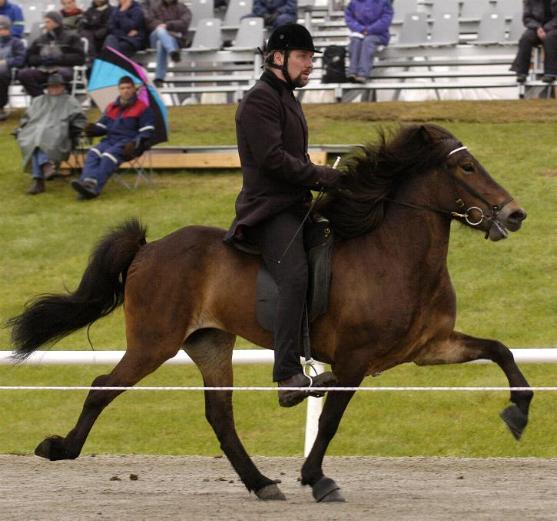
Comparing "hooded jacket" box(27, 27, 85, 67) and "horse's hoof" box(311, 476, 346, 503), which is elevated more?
"horse's hoof" box(311, 476, 346, 503)

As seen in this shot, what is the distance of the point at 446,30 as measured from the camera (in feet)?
64.0

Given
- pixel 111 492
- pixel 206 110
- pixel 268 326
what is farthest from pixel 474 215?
pixel 206 110

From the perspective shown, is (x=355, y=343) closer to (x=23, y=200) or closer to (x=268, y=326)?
(x=268, y=326)

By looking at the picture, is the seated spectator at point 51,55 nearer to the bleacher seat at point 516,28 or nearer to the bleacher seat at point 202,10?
the bleacher seat at point 202,10

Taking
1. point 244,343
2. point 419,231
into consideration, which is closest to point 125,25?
point 244,343

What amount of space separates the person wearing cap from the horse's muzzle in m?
0.90

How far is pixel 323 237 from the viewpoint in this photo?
7109mm

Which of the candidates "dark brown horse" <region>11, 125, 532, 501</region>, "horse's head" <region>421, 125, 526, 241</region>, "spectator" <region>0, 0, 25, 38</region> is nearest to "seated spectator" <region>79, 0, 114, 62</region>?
"spectator" <region>0, 0, 25, 38</region>

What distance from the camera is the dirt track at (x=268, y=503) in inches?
267

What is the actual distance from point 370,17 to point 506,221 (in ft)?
39.0

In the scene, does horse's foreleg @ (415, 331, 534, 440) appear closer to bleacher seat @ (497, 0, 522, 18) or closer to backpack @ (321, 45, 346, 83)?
backpack @ (321, 45, 346, 83)

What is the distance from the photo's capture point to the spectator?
1956cm

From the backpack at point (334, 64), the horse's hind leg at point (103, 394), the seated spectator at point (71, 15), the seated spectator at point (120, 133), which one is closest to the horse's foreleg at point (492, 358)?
the horse's hind leg at point (103, 394)

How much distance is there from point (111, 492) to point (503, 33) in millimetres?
13380
